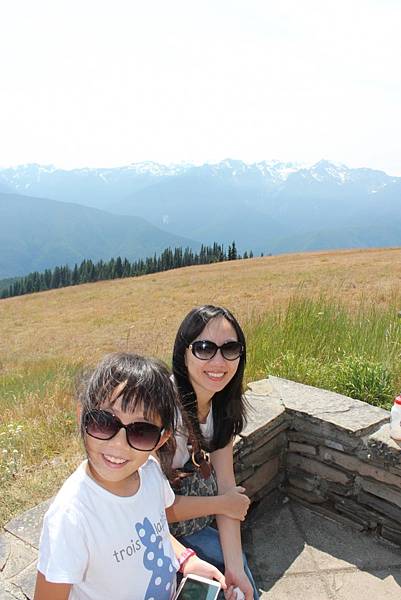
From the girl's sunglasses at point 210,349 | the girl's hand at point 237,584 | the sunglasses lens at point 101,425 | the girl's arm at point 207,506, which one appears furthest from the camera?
the girl's sunglasses at point 210,349

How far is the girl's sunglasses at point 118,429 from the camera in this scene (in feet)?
4.94

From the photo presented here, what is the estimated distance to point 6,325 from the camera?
28.6m

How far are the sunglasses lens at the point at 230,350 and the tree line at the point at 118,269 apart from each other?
70.3m

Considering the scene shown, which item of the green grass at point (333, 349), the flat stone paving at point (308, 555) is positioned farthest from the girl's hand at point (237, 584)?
the green grass at point (333, 349)

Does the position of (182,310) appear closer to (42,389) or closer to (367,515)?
(42,389)

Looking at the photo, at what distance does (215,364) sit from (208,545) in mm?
801

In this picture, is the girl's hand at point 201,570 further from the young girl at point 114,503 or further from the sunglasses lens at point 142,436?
the sunglasses lens at point 142,436

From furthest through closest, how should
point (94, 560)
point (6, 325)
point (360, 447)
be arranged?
point (6, 325), point (360, 447), point (94, 560)

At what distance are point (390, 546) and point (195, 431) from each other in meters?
1.60

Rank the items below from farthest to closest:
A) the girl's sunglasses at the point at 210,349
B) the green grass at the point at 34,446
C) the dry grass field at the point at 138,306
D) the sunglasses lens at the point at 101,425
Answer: the dry grass field at the point at 138,306, the green grass at the point at 34,446, the girl's sunglasses at the point at 210,349, the sunglasses lens at the point at 101,425

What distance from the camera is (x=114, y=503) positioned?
1569mm

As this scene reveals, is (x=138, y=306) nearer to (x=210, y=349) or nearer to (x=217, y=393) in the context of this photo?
(x=217, y=393)

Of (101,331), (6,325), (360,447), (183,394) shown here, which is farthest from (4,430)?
(6,325)

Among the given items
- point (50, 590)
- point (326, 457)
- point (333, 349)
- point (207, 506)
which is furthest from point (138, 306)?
point (50, 590)
